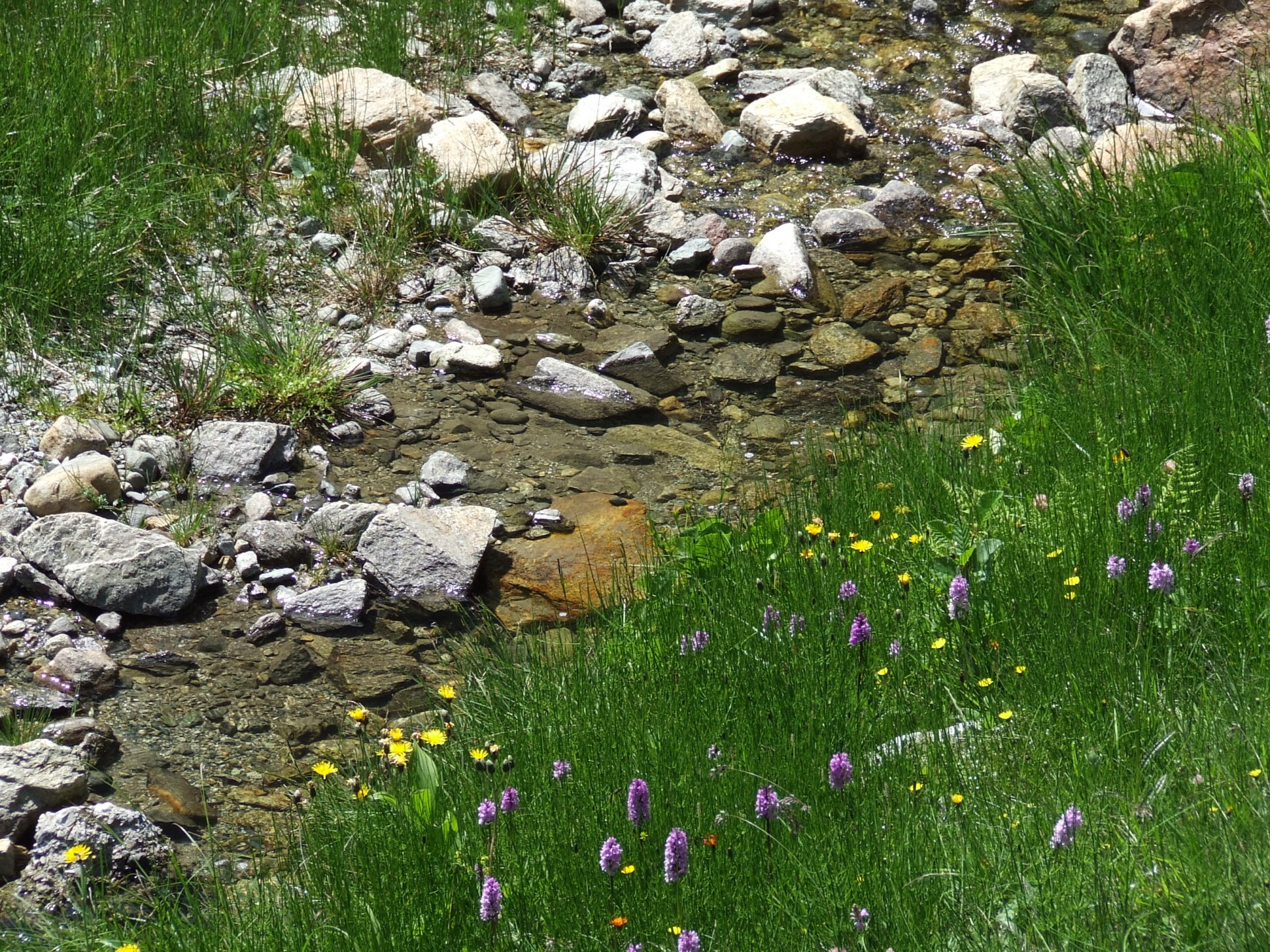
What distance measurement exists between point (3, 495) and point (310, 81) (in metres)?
3.96

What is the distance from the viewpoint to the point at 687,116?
8.41 metres

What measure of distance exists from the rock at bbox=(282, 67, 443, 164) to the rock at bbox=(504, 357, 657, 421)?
7.08 feet

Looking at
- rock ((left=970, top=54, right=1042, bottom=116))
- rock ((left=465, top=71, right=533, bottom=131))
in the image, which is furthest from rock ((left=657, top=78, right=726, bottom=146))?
rock ((left=970, top=54, right=1042, bottom=116))

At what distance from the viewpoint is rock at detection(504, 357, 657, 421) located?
19.6 feet

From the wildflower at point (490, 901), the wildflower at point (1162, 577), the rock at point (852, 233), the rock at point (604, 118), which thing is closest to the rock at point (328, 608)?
the wildflower at point (490, 901)

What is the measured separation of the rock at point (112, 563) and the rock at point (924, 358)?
362 cm

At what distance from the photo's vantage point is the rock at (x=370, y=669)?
4.35 meters

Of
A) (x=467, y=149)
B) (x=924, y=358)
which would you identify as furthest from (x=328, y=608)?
(x=467, y=149)

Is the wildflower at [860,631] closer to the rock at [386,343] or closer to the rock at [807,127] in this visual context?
the rock at [386,343]

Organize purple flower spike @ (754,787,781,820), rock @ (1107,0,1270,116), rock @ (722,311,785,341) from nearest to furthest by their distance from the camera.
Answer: purple flower spike @ (754,787,781,820)
rock @ (722,311,785,341)
rock @ (1107,0,1270,116)

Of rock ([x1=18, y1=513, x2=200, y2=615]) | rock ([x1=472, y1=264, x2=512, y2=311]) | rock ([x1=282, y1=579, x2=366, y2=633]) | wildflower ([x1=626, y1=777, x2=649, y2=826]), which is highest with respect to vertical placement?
wildflower ([x1=626, y1=777, x2=649, y2=826])

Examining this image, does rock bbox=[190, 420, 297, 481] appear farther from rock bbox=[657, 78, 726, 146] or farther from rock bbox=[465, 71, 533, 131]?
rock bbox=[657, 78, 726, 146]

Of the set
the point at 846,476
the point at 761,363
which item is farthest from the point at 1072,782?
the point at 761,363

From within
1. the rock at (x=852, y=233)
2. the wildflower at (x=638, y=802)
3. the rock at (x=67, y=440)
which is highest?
the wildflower at (x=638, y=802)
